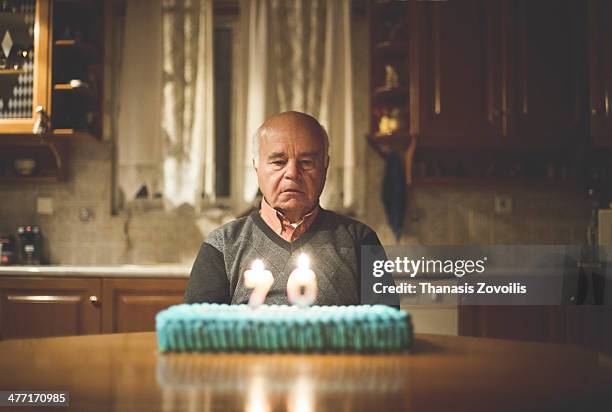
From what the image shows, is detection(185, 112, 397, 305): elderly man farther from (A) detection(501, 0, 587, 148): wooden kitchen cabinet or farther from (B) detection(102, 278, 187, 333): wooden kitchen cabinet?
(A) detection(501, 0, 587, 148): wooden kitchen cabinet

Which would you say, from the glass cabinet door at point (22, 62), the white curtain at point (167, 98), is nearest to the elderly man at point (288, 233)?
the white curtain at point (167, 98)

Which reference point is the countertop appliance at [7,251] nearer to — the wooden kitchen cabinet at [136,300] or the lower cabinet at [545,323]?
the wooden kitchen cabinet at [136,300]

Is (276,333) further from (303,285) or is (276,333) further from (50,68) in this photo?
(50,68)

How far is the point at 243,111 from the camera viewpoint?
2682mm

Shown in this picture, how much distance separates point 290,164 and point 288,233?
14 cm

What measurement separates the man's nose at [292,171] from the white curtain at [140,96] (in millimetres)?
1738

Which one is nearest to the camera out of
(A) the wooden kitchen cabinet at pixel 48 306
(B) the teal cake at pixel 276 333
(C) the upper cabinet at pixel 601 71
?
(B) the teal cake at pixel 276 333

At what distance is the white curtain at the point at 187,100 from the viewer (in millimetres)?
2654

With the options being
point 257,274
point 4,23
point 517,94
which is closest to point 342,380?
point 257,274

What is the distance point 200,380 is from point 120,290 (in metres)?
1.72

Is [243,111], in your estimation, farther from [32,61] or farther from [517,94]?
[517,94]

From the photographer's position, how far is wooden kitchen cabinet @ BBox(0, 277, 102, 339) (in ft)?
7.22

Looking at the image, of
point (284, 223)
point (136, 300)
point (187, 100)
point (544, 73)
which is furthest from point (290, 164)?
point (544, 73)

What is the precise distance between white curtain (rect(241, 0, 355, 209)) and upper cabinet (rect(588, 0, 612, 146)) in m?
1.07
